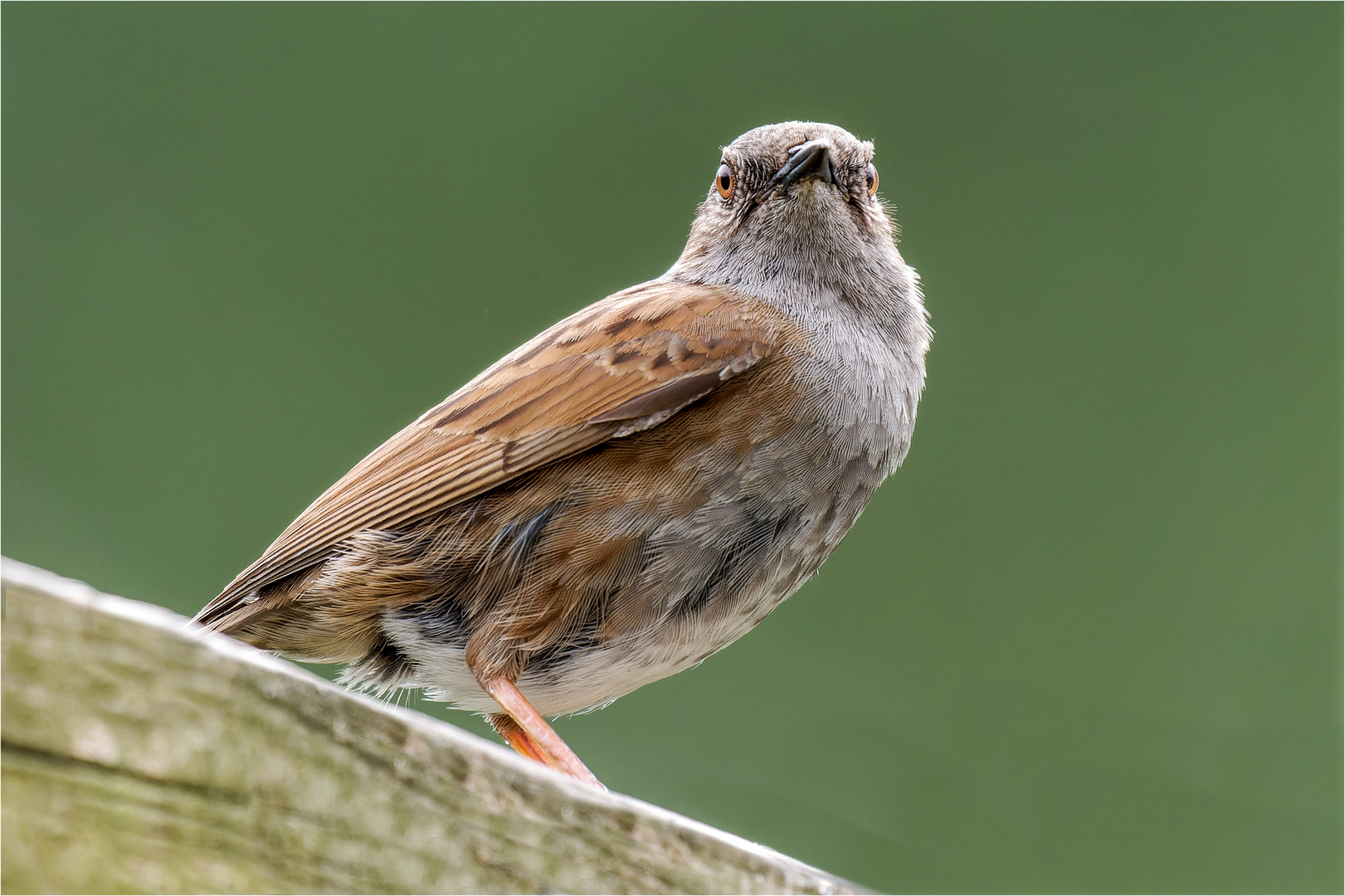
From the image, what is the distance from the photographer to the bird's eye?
3969 millimetres

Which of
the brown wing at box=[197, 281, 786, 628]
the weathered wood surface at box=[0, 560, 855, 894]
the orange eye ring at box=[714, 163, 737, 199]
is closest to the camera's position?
the weathered wood surface at box=[0, 560, 855, 894]

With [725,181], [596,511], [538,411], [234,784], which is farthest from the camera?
[725,181]

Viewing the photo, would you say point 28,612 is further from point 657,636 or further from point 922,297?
point 922,297

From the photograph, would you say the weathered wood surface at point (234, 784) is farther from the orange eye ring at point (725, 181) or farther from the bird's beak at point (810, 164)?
the orange eye ring at point (725, 181)

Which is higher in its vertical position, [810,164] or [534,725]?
[810,164]

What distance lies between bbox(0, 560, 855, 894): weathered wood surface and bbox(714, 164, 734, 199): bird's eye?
308 cm

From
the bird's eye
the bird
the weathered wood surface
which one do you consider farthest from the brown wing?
the weathered wood surface

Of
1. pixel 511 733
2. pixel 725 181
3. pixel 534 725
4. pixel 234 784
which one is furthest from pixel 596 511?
pixel 234 784

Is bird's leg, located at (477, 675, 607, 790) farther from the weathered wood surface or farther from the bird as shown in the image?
the weathered wood surface

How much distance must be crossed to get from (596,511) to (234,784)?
209 centimetres

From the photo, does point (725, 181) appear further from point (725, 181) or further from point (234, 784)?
point (234, 784)

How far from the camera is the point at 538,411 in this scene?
10.5ft

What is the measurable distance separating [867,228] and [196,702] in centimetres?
319

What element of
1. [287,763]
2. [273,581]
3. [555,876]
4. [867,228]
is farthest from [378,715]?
[867,228]
